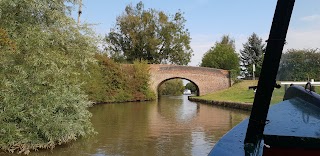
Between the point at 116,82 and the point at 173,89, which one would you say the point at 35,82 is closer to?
the point at 116,82

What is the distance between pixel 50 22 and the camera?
9195mm

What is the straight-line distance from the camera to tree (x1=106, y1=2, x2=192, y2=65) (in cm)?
4284

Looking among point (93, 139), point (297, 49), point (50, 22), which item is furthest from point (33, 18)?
point (297, 49)

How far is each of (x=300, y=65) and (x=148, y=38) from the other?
40646 mm

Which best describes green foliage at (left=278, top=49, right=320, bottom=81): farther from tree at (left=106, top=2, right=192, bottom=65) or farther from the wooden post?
tree at (left=106, top=2, right=192, bottom=65)

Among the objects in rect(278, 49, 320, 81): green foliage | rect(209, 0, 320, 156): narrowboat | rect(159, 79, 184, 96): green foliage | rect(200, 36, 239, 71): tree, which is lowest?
rect(159, 79, 184, 96): green foliage

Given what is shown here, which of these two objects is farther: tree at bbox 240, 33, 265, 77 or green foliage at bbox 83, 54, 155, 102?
tree at bbox 240, 33, 265, 77

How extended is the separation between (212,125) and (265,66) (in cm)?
1225

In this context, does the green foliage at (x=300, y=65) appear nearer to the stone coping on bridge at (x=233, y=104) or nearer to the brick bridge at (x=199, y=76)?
the stone coping on bridge at (x=233, y=104)

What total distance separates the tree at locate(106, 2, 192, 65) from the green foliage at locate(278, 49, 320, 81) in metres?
39.9

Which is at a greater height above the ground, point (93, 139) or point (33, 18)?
point (33, 18)

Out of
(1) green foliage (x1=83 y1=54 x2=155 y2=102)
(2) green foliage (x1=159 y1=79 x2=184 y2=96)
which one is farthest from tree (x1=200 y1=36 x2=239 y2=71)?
(1) green foliage (x1=83 y1=54 x2=155 y2=102)

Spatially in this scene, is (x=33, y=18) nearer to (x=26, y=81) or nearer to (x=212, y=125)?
(x=26, y=81)

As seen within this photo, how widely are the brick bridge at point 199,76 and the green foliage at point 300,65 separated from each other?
3582 cm
